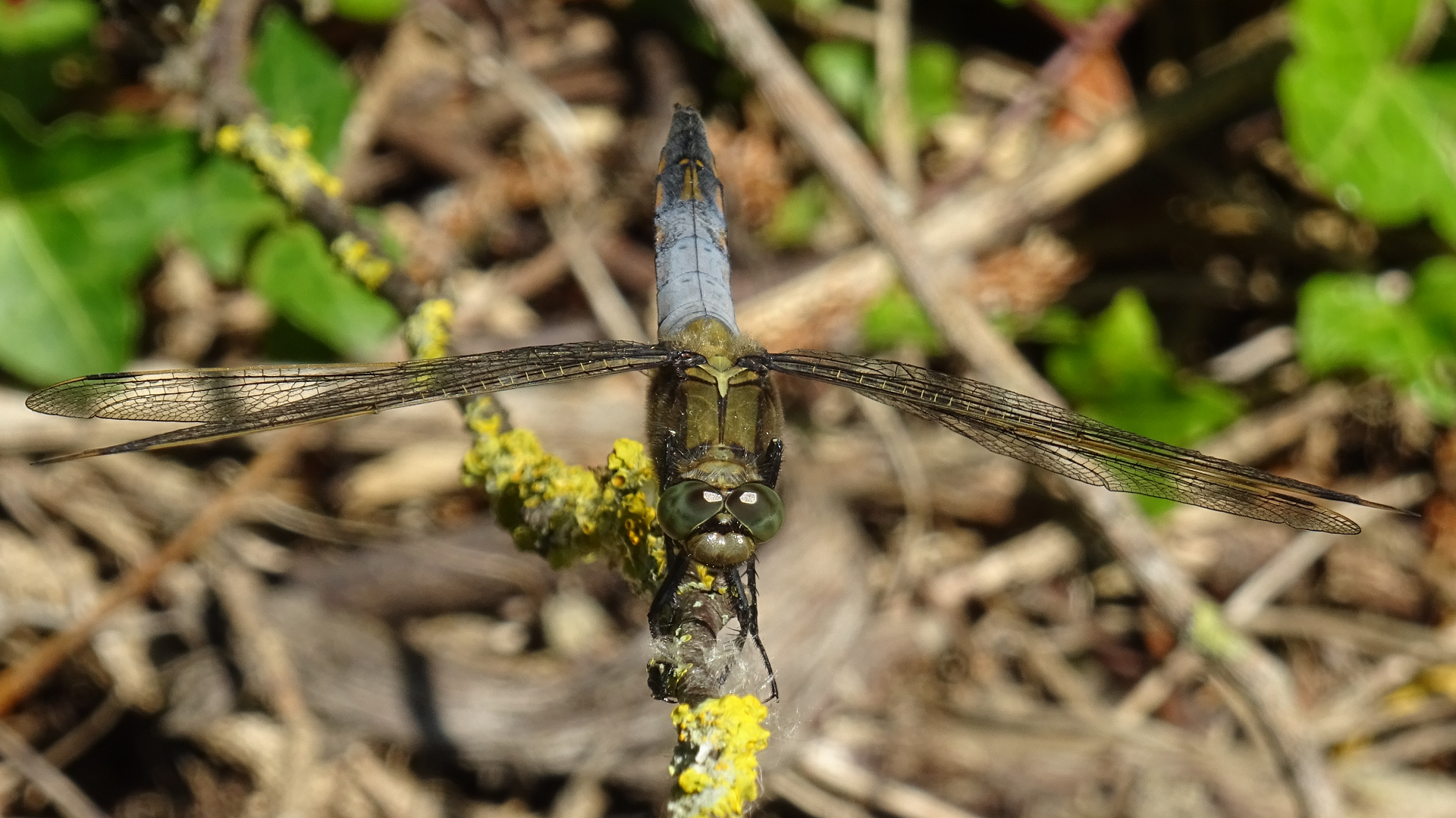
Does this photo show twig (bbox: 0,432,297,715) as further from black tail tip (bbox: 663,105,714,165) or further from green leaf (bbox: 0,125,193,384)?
black tail tip (bbox: 663,105,714,165)

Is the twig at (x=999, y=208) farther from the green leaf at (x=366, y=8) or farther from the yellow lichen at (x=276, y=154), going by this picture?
the yellow lichen at (x=276, y=154)

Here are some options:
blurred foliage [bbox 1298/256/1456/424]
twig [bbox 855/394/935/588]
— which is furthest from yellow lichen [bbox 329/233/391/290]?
blurred foliage [bbox 1298/256/1456/424]

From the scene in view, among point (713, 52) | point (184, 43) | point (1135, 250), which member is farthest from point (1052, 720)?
point (184, 43)

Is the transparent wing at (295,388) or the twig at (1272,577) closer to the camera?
the transparent wing at (295,388)

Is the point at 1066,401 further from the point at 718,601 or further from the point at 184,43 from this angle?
the point at 184,43

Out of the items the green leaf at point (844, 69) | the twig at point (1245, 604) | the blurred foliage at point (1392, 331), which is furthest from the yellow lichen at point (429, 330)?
the blurred foliage at point (1392, 331)
